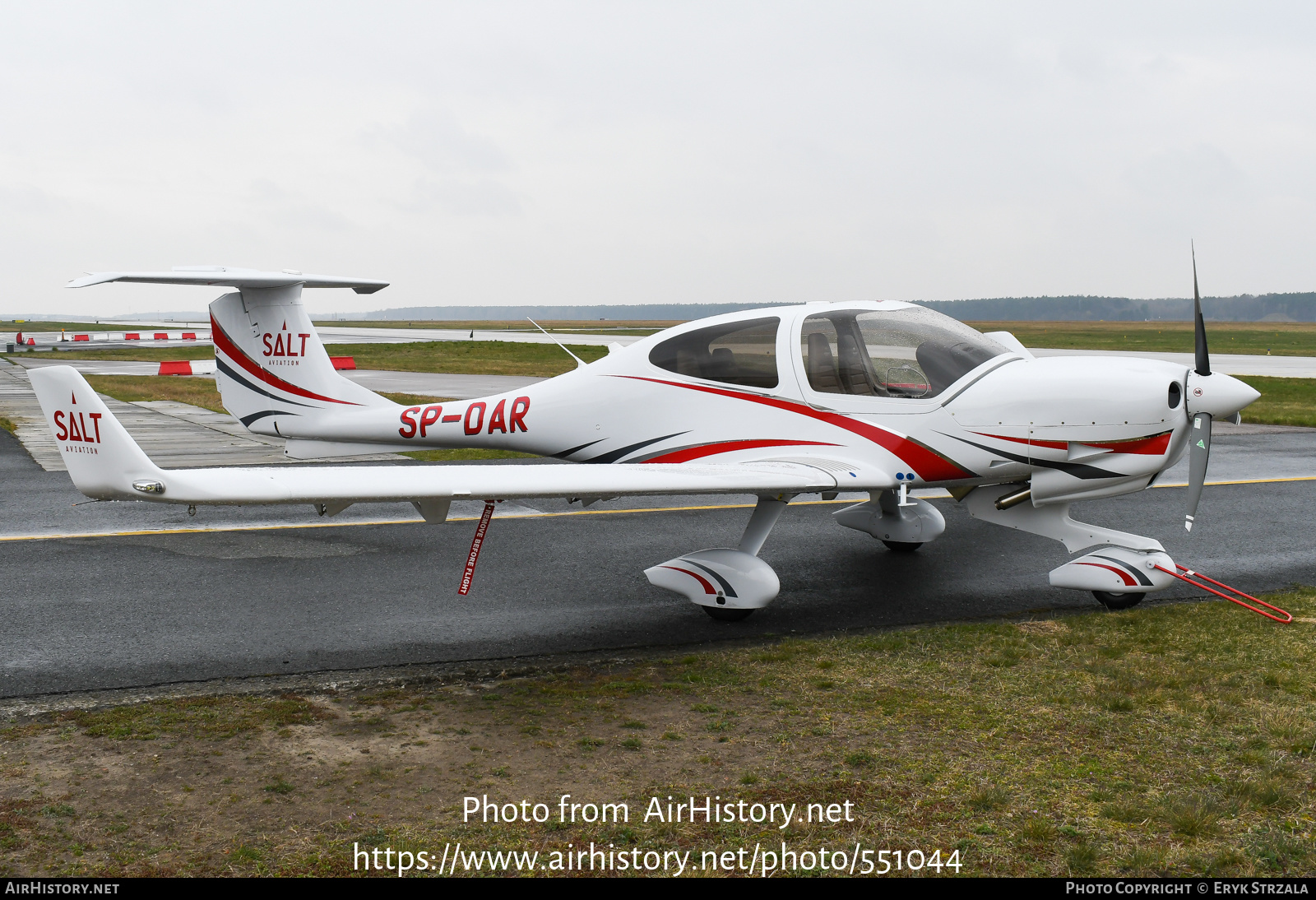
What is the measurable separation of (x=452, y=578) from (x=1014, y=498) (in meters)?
4.98

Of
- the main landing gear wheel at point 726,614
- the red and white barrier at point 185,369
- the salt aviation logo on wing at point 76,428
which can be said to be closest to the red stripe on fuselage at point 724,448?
the main landing gear wheel at point 726,614

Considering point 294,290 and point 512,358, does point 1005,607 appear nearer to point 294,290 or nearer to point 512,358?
point 294,290

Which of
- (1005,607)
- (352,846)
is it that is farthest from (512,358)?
(352,846)

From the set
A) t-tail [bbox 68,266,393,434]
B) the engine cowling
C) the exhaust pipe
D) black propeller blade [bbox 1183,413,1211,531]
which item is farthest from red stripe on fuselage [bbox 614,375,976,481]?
t-tail [bbox 68,266,393,434]

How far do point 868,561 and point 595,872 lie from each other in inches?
249

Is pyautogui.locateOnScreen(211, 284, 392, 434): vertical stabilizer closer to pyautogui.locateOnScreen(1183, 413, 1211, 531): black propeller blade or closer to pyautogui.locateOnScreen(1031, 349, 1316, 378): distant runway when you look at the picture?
pyautogui.locateOnScreen(1183, 413, 1211, 531): black propeller blade

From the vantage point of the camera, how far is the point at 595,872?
160 inches

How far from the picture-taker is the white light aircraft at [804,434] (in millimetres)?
6660

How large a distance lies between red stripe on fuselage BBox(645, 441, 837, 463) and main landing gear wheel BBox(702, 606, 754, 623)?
1345 millimetres

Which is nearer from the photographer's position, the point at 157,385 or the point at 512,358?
the point at 157,385

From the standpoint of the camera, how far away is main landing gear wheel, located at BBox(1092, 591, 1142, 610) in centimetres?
788

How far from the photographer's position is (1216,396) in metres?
7.16

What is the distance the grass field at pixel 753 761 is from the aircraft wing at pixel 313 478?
1226mm

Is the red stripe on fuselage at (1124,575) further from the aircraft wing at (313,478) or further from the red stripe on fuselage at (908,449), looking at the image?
the aircraft wing at (313,478)
